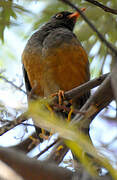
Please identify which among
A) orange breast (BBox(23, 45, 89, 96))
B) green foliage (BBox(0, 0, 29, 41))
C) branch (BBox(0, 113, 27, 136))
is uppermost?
green foliage (BBox(0, 0, 29, 41))

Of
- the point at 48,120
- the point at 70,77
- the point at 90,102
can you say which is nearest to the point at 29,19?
the point at 70,77

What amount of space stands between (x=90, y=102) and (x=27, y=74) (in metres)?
2.30

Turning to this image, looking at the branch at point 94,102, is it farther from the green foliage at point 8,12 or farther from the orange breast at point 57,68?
the green foliage at point 8,12

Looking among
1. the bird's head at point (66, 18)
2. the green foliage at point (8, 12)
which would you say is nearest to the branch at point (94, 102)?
the green foliage at point (8, 12)

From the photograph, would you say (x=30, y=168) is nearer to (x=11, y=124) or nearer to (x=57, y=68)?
(x=11, y=124)

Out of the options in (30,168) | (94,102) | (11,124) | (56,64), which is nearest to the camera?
(30,168)

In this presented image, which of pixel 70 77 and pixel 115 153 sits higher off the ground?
pixel 115 153

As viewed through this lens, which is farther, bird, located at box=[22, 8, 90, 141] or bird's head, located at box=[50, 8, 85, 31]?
bird's head, located at box=[50, 8, 85, 31]

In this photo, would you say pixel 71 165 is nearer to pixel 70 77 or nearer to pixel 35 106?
pixel 35 106

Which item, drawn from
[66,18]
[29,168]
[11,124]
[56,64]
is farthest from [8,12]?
[29,168]

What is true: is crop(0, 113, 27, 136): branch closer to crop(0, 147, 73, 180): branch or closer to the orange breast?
crop(0, 147, 73, 180): branch

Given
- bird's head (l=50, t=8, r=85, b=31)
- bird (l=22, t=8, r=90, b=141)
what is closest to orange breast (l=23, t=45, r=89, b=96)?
bird (l=22, t=8, r=90, b=141)

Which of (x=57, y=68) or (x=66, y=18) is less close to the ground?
(x=66, y=18)

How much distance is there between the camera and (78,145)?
171 cm
